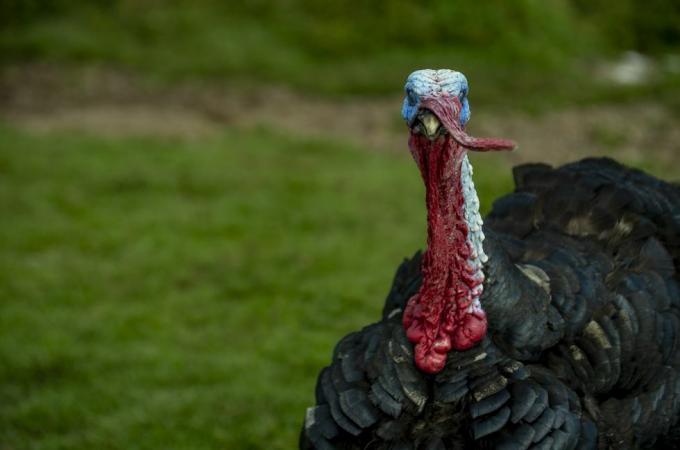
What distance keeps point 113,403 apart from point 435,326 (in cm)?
281

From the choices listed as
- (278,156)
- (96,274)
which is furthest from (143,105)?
(96,274)

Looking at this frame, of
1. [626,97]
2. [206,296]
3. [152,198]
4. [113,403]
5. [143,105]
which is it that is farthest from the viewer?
[143,105]

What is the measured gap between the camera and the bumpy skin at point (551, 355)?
9.76 ft

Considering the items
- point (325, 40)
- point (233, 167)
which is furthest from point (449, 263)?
point (325, 40)

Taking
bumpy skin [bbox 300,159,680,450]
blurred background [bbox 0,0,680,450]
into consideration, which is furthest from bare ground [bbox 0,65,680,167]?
bumpy skin [bbox 300,159,680,450]

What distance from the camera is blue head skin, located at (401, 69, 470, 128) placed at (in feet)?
9.01

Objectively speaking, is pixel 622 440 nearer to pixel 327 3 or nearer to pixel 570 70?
pixel 570 70

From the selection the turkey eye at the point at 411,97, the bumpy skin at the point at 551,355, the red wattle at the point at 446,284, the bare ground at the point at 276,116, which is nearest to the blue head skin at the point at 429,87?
the turkey eye at the point at 411,97

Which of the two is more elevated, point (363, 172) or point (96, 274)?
point (363, 172)

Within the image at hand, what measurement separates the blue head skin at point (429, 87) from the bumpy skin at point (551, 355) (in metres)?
0.55

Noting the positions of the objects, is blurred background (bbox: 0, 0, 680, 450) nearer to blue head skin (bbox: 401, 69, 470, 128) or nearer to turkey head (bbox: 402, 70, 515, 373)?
turkey head (bbox: 402, 70, 515, 373)

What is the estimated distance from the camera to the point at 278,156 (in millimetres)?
8695

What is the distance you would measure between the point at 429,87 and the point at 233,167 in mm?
5824

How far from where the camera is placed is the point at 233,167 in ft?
27.7
